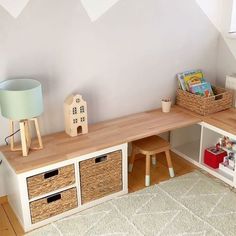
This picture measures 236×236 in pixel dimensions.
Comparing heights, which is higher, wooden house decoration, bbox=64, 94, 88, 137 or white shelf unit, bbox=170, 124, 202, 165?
wooden house decoration, bbox=64, 94, 88, 137

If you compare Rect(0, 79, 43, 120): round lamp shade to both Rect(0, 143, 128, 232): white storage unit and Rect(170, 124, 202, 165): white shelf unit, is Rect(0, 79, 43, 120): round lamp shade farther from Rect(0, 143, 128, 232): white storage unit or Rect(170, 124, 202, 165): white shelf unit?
Rect(170, 124, 202, 165): white shelf unit

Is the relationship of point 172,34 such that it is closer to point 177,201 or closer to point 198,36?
point 198,36

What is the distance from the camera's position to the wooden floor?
7.25 ft

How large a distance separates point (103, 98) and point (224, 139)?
3.34 ft

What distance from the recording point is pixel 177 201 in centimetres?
241

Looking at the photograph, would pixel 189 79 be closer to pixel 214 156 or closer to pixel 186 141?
pixel 186 141

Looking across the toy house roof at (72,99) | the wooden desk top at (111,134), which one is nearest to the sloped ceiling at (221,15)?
the wooden desk top at (111,134)

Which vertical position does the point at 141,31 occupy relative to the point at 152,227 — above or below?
above

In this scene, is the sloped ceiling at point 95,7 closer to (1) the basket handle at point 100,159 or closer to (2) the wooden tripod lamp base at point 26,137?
(2) the wooden tripod lamp base at point 26,137

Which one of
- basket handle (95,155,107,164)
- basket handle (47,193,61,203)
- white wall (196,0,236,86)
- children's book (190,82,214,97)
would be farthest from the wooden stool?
white wall (196,0,236,86)

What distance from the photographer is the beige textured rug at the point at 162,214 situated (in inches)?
84.2

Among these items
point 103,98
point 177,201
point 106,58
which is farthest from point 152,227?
point 106,58

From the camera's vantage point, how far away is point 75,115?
7.87 ft

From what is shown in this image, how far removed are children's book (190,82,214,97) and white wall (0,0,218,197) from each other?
0.59 ft
